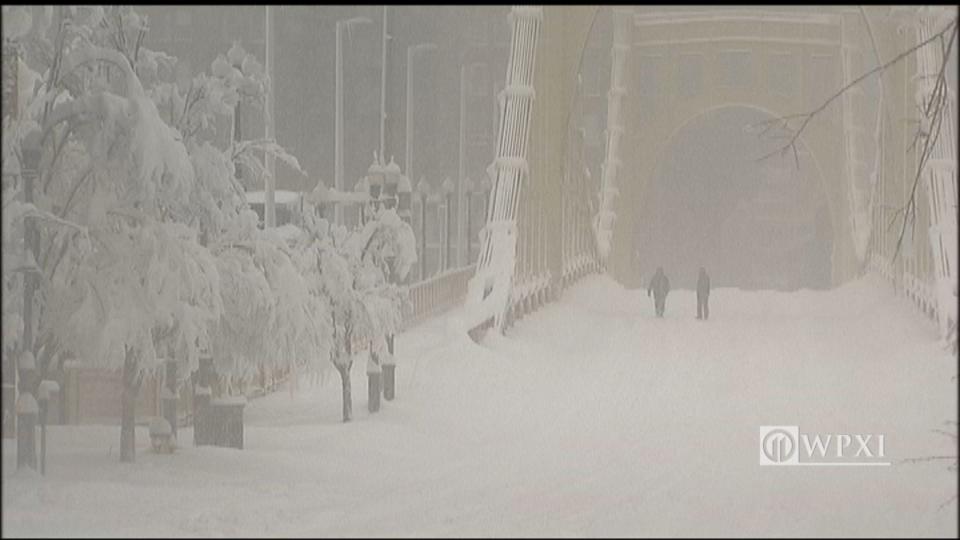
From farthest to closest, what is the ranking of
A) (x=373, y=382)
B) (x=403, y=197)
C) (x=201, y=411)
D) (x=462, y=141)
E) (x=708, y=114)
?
1. (x=708, y=114)
2. (x=462, y=141)
3. (x=403, y=197)
4. (x=373, y=382)
5. (x=201, y=411)

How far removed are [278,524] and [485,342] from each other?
13.6m

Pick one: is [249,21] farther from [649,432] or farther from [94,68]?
[94,68]

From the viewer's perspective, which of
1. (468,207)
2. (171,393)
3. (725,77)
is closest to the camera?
(171,393)

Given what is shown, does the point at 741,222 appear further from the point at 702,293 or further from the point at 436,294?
the point at 702,293

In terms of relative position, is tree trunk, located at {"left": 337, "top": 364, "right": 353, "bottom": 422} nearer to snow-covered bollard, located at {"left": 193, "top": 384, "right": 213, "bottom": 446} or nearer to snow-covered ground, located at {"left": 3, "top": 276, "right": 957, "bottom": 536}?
snow-covered ground, located at {"left": 3, "top": 276, "right": 957, "bottom": 536}

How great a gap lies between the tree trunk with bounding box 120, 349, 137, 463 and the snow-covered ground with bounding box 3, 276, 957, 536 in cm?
13

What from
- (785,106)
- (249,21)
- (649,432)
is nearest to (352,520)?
(649,432)

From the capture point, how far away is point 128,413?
39.5 feet

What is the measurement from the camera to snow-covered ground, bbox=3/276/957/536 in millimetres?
10273

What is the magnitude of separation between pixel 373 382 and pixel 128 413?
551cm

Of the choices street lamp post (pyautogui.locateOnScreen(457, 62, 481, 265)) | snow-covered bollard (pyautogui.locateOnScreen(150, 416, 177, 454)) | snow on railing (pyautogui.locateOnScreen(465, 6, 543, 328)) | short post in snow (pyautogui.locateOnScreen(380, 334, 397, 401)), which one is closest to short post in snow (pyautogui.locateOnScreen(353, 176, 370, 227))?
short post in snow (pyautogui.locateOnScreen(380, 334, 397, 401))

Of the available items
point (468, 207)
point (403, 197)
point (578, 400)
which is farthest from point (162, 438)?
point (468, 207)

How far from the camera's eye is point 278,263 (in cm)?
1332

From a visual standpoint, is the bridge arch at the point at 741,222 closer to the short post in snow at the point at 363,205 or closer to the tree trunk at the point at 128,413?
the short post in snow at the point at 363,205
